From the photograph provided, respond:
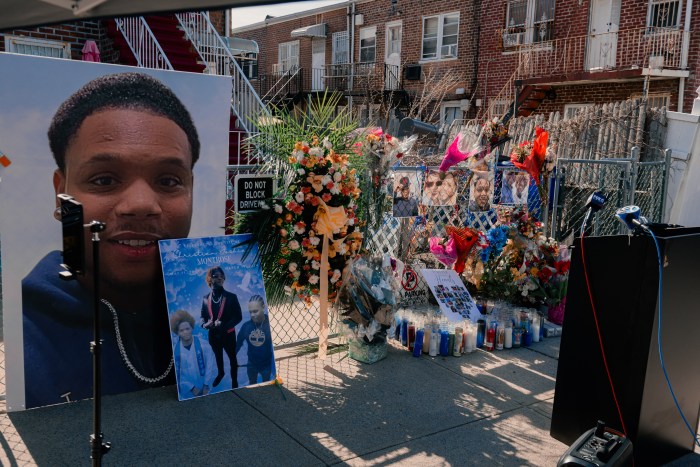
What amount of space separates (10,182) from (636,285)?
11.9 ft

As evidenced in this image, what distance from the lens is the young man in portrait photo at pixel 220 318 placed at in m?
4.25

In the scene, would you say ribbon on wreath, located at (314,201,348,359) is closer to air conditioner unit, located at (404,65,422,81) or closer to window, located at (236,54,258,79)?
air conditioner unit, located at (404,65,422,81)

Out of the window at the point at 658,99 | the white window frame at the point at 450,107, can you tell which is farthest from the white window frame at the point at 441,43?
the window at the point at 658,99

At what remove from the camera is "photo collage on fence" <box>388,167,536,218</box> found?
555cm

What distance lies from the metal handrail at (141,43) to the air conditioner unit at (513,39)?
10123 millimetres

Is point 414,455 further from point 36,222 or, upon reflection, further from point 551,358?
point 36,222

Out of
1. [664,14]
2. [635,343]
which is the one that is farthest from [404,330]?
[664,14]

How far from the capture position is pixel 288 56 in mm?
24422

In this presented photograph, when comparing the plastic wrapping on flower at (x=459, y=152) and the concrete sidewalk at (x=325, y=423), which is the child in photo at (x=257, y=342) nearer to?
the concrete sidewalk at (x=325, y=423)

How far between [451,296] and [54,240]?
3265 mm

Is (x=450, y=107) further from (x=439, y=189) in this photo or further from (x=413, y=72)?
(x=439, y=189)

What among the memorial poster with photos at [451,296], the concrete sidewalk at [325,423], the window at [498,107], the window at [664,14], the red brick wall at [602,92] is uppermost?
the window at [664,14]

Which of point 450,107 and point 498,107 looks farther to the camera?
point 450,107

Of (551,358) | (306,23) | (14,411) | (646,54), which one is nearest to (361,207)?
(551,358)
